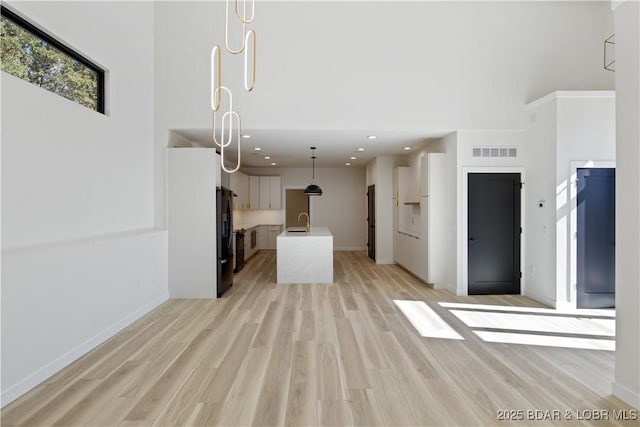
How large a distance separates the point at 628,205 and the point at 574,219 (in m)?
2.60

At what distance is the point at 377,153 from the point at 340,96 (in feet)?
9.94

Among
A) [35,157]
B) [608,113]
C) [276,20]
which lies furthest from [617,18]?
[35,157]

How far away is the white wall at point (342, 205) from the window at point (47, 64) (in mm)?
7289

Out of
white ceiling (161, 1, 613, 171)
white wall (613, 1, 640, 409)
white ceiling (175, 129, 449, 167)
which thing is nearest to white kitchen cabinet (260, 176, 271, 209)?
white ceiling (175, 129, 449, 167)

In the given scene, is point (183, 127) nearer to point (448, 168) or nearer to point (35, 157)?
point (35, 157)

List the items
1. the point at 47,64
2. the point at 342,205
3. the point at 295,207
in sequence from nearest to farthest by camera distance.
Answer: the point at 47,64
the point at 342,205
the point at 295,207

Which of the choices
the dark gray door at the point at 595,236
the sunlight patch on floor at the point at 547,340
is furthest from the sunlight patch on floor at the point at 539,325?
the dark gray door at the point at 595,236

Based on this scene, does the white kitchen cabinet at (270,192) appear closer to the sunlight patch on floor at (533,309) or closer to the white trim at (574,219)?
the sunlight patch on floor at (533,309)

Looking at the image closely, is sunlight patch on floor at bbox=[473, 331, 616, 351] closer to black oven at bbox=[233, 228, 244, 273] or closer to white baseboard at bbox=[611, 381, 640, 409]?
white baseboard at bbox=[611, 381, 640, 409]

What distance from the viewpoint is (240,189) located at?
32.8 ft

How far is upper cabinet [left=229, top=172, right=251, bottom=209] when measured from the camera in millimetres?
9438

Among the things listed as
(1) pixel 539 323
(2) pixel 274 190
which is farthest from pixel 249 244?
(1) pixel 539 323

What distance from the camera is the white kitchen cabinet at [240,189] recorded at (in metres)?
9.44

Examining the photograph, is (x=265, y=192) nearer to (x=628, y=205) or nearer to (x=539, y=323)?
(x=539, y=323)
